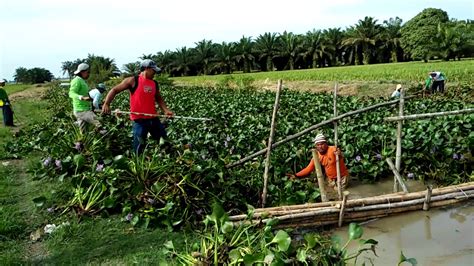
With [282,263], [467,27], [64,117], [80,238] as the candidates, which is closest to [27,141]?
[64,117]

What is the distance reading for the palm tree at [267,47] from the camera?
158 ft

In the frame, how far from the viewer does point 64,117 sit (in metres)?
7.77

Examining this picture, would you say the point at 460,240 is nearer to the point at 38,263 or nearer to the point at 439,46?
the point at 38,263

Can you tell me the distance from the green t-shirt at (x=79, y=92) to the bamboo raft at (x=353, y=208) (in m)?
3.69

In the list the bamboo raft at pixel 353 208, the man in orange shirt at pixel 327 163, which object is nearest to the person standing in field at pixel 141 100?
the man in orange shirt at pixel 327 163

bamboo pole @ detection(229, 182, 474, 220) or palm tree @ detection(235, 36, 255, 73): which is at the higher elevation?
palm tree @ detection(235, 36, 255, 73)

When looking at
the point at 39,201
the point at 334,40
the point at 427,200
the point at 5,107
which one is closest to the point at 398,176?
the point at 427,200

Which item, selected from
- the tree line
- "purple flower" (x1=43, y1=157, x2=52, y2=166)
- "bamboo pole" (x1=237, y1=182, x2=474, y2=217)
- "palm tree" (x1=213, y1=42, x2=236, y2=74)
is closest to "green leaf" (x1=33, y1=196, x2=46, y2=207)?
"purple flower" (x1=43, y1=157, x2=52, y2=166)

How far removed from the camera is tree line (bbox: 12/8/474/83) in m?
41.3

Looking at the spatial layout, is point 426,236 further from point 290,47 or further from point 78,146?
point 290,47

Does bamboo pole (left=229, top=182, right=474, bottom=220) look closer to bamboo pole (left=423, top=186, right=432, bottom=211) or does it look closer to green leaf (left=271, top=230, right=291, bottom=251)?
bamboo pole (left=423, top=186, right=432, bottom=211)

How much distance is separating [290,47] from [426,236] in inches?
1735

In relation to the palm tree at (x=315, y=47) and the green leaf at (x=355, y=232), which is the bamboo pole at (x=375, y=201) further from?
the palm tree at (x=315, y=47)

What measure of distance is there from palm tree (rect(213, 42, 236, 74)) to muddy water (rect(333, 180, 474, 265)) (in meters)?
44.8
